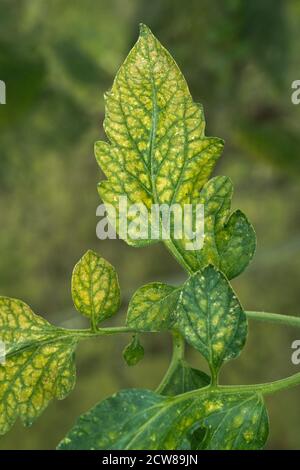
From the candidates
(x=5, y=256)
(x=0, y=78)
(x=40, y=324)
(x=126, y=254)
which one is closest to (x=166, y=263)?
(x=126, y=254)

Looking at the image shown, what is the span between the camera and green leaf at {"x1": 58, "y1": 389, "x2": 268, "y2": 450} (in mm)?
144

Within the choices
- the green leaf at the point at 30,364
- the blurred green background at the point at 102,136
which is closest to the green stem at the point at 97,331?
the green leaf at the point at 30,364

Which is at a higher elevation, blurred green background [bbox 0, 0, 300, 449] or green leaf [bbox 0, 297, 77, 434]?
blurred green background [bbox 0, 0, 300, 449]

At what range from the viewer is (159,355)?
0.72 metres

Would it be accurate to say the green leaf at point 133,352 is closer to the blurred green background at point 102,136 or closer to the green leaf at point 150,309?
the green leaf at point 150,309

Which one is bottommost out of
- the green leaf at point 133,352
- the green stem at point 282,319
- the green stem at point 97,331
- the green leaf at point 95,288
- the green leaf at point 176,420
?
the green leaf at point 176,420

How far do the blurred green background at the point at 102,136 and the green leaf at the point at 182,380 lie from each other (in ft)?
1.24

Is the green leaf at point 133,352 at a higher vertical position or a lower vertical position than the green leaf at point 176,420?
higher

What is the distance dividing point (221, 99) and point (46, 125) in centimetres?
13

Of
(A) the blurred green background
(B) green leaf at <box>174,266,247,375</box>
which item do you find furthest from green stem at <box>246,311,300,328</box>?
(A) the blurred green background

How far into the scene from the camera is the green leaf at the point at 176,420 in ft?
0.47

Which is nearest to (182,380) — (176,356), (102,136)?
(176,356)

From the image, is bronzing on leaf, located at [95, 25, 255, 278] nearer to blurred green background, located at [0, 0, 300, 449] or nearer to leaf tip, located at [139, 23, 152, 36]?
leaf tip, located at [139, 23, 152, 36]

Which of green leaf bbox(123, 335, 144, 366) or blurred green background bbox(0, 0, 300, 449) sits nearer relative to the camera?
green leaf bbox(123, 335, 144, 366)
